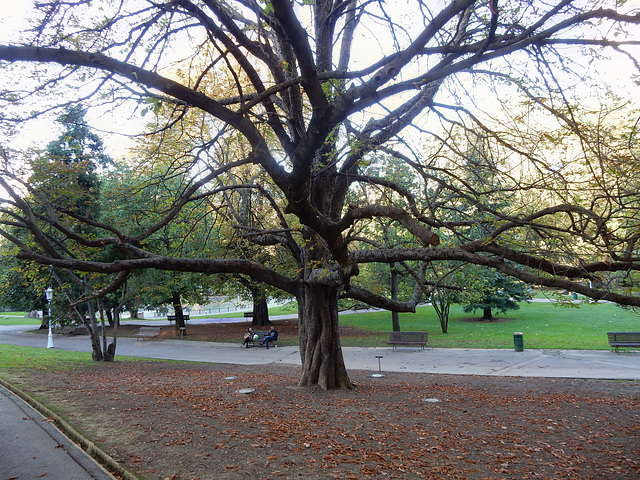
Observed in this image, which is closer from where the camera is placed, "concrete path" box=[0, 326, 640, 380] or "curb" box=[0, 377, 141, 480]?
"curb" box=[0, 377, 141, 480]

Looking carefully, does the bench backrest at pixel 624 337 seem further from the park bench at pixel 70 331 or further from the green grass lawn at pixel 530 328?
the park bench at pixel 70 331

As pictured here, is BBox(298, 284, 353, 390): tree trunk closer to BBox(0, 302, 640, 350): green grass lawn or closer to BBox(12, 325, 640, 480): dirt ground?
BBox(12, 325, 640, 480): dirt ground

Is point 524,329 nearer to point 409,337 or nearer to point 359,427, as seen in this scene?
point 409,337

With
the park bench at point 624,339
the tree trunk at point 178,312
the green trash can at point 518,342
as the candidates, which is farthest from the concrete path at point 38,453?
the tree trunk at point 178,312

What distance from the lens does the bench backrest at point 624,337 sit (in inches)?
663

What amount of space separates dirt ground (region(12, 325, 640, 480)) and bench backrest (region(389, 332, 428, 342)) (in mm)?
8536

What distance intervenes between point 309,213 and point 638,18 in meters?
4.25

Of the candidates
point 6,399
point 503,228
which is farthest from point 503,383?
point 6,399

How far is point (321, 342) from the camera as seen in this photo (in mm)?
9992

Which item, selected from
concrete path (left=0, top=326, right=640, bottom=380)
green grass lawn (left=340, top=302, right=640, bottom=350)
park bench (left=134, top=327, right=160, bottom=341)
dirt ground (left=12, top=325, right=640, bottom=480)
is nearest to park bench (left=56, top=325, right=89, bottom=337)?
park bench (left=134, top=327, right=160, bottom=341)

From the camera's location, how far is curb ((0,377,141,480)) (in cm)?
489

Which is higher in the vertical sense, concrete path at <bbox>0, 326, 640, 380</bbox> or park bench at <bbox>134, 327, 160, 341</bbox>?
park bench at <bbox>134, 327, 160, 341</bbox>

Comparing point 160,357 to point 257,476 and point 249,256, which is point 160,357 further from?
point 257,476

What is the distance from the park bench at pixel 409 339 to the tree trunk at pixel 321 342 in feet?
35.6
